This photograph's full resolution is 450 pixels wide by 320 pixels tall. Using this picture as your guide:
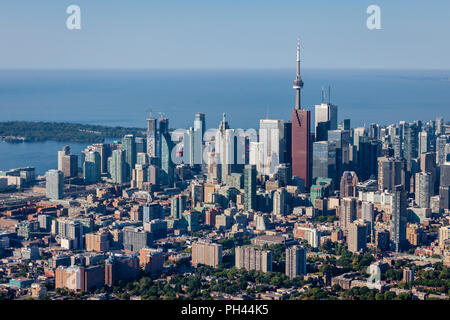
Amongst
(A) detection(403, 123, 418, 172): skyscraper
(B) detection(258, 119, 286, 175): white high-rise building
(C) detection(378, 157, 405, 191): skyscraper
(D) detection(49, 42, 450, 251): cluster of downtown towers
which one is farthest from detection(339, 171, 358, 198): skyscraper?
(A) detection(403, 123, 418, 172): skyscraper

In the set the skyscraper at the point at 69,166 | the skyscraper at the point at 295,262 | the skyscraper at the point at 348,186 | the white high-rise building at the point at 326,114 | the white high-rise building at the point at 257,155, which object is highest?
the white high-rise building at the point at 326,114

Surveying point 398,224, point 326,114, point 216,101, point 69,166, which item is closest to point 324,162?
point 326,114

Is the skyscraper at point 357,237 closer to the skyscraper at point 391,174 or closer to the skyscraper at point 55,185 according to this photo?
the skyscraper at point 391,174

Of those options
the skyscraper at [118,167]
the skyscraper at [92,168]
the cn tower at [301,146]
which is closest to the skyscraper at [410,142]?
the cn tower at [301,146]

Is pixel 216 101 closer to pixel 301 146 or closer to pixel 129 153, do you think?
pixel 129 153
